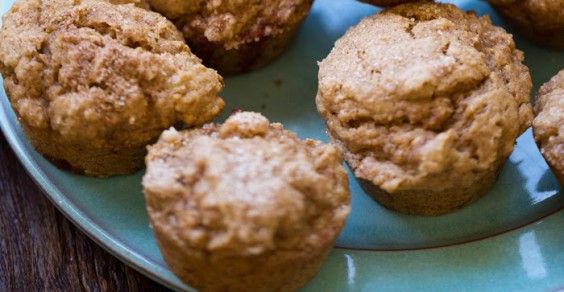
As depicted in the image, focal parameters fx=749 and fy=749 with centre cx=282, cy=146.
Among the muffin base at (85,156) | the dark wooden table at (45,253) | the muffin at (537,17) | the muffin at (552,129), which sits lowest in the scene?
the dark wooden table at (45,253)

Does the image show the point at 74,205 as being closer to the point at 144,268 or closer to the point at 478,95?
the point at 144,268

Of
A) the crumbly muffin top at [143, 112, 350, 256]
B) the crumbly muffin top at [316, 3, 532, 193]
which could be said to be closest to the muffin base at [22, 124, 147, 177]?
the crumbly muffin top at [143, 112, 350, 256]

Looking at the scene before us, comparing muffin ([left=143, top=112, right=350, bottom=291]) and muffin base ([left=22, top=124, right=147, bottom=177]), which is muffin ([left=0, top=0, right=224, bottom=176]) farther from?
muffin ([left=143, top=112, right=350, bottom=291])

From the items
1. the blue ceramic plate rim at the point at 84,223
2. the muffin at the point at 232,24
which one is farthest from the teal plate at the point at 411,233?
the muffin at the point at 232,24

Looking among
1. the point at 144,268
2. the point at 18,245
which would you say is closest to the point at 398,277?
A: the point at 144,268

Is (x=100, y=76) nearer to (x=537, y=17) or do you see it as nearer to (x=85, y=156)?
(x=85, y=156)

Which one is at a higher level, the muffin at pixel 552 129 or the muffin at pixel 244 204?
the muffin at pixel 552 129

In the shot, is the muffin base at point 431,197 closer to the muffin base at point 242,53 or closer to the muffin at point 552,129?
the muffin at point 552,129
